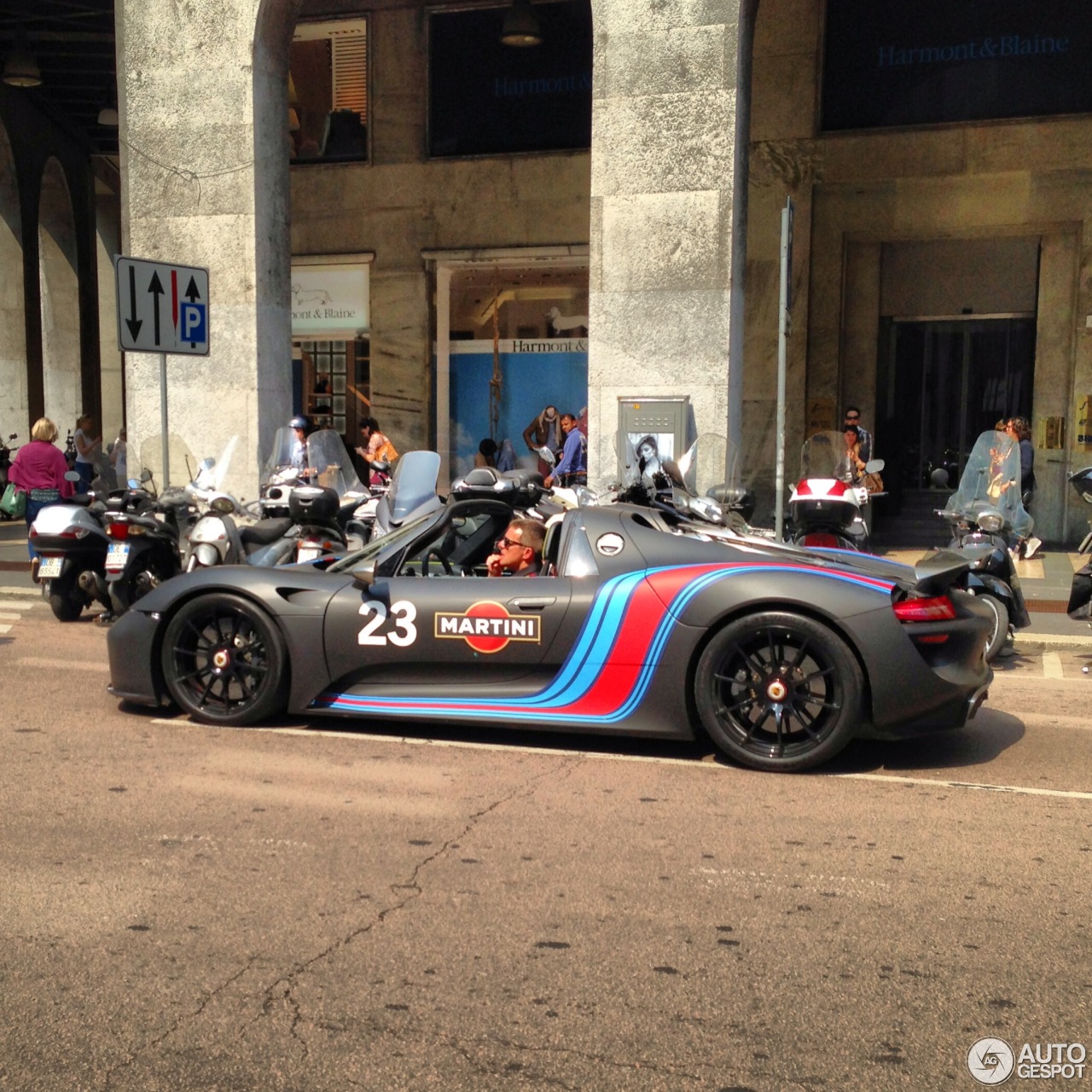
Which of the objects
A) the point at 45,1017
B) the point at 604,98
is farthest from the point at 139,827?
the point at 604,98

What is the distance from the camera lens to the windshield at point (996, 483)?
9586mm

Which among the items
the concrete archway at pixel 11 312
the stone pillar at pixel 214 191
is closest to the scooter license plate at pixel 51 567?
the stone pillar at pixel 214 191

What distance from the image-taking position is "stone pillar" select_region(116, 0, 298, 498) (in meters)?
13.9

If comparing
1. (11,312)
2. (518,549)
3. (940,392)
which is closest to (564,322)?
(940,392)

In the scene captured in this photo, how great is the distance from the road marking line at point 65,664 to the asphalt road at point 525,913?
6.73 feet

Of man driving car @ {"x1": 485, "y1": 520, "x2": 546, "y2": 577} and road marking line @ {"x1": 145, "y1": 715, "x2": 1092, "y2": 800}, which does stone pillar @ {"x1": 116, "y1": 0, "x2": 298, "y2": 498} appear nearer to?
man driving car @ {"x1": 485, "y1": 520, "x2": 546, "y2": 577}

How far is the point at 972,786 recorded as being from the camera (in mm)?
5629

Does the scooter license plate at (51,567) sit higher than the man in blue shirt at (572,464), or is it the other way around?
the man in blue shirt at (572,464)

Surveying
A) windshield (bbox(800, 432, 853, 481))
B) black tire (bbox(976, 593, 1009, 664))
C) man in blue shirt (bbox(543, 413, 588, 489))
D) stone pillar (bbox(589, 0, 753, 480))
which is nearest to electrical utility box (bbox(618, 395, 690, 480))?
stone pillar (bbox(589, 0, 753, 480))

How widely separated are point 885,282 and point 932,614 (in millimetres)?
12610

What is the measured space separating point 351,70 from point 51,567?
11107 mm

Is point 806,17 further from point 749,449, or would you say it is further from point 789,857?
point 789,857

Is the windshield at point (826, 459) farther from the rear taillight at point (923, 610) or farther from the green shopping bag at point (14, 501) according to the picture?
the green shopping bag at point (14, 501)

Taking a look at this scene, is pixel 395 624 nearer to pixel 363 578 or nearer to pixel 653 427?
pixel 363 578
